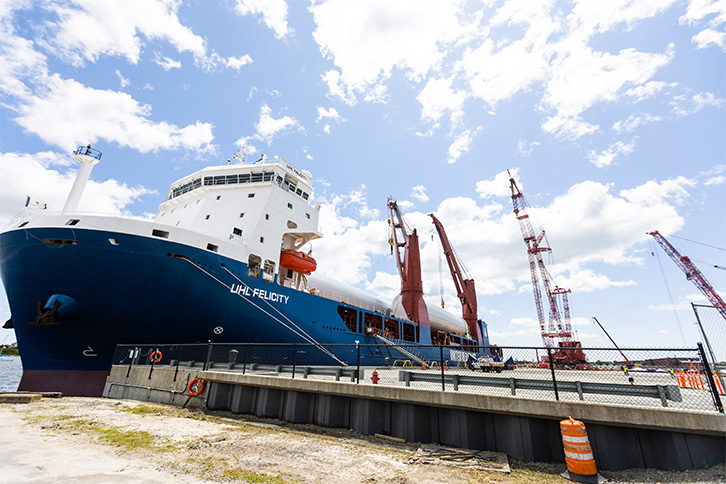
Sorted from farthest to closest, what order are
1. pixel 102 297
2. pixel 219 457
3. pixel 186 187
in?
pixel 186 187 < pixel 102 297 < pixel 219 457

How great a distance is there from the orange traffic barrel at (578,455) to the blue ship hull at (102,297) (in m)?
14.5

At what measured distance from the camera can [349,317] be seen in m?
24.7

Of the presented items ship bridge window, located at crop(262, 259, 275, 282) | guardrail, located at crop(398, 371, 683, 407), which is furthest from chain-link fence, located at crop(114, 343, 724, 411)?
ship bridge window, located at crop(262, 259, 275, 282)

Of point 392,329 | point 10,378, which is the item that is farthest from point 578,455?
point 10,378

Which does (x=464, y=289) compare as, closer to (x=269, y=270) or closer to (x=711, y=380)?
(x=269, y=270)

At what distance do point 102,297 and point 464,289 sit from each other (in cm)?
4295

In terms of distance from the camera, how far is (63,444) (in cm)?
681

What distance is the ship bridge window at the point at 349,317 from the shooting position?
23922 mm

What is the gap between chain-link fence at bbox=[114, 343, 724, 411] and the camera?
20.4ft

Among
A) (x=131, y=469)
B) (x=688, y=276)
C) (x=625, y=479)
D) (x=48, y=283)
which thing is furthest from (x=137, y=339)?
(x=688, y=276)

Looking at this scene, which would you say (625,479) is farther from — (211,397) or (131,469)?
(211,397)

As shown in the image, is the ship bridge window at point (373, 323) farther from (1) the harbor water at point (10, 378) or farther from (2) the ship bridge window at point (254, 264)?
(1) the harbor water at point (10, 378)

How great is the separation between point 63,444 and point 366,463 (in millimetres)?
6366

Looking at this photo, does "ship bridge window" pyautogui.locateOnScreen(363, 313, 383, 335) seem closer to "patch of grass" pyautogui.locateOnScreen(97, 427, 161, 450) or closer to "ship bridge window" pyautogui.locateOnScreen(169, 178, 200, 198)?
"ship bridge window" pyautogui.locateOnScreen(169, 178, 200, 198)
